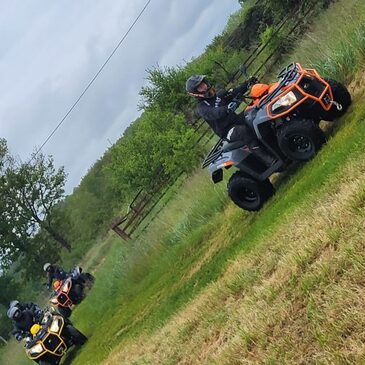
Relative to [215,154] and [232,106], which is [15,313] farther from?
[232,106]

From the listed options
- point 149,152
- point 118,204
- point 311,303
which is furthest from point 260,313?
point 118,204

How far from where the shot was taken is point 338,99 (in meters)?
10.1

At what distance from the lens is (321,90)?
973 centimetres

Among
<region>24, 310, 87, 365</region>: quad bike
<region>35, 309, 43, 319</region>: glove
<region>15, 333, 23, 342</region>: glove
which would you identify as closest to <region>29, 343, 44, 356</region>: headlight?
<region>24, 310, 87, 365</region>: quad bike

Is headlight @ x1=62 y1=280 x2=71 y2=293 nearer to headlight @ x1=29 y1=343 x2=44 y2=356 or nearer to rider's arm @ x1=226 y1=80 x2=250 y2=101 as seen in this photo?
headlight @ x1=29 y1=343 x2=44 y2=356

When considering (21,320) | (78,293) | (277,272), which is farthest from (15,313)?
(277,272)

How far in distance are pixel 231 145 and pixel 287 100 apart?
4.94ft

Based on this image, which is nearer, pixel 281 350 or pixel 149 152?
pixel 281 350

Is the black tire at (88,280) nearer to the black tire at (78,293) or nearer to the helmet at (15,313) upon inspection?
the black tire at (78,293)

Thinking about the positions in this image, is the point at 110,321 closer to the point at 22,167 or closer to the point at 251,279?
the point at 251,279

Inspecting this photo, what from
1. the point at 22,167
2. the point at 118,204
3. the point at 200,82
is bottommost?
the point at 118,204

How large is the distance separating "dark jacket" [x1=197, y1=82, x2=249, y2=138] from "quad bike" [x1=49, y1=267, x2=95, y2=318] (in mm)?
14327

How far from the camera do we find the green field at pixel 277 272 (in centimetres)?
486

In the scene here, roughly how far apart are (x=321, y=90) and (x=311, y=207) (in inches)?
125
